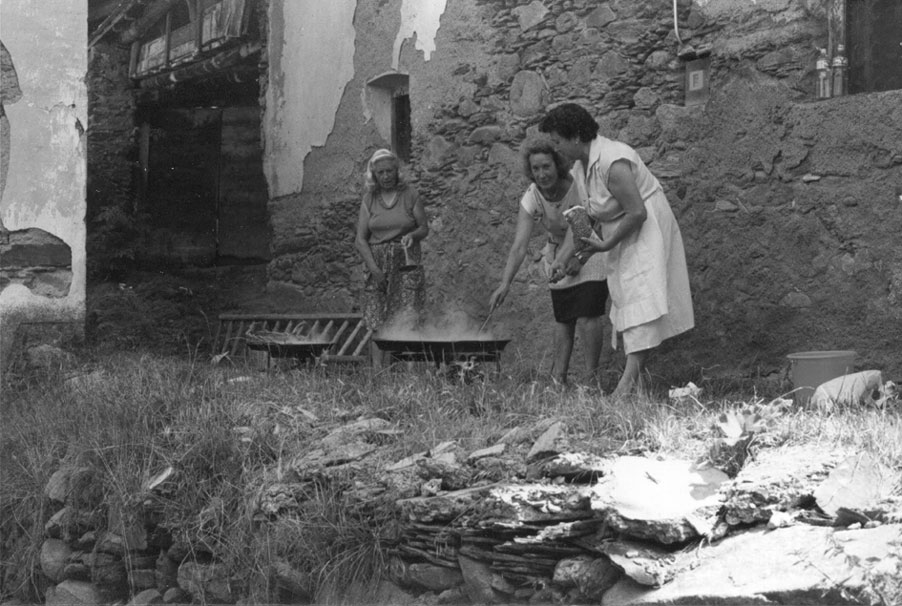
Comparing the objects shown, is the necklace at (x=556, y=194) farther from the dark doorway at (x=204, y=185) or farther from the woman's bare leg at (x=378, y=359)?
the dark doorway at (x=204, y=185)

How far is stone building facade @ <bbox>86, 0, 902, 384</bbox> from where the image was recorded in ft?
23.3

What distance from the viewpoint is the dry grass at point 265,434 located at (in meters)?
5.14

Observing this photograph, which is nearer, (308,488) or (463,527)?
(463,527)

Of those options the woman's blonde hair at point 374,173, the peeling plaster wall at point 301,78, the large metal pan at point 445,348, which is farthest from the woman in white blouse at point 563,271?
the peeling plaster wall at point 301,78

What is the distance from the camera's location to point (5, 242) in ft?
29.6

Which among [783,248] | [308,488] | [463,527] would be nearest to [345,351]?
[783,248]

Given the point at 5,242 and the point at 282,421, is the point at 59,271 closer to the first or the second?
the point at 5,242

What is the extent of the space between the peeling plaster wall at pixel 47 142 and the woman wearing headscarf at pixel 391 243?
7.02 ft

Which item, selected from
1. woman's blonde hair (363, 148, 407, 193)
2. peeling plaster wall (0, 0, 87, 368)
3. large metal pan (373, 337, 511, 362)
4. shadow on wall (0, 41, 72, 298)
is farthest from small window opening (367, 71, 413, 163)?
large metal pan (373, 337, 511, 362)

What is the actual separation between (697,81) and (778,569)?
4.79m

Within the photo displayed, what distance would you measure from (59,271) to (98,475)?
3.33m

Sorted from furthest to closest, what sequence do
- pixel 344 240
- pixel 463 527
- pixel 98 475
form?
pixel 344 240, pixel 98 475, pixel 463 527

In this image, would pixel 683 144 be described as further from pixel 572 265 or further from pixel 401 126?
pixel 401 126

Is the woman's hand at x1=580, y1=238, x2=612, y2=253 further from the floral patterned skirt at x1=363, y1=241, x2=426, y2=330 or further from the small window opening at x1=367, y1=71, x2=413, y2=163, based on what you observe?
the small window opening at x1=367, y1=71, x2=413, y2=163
